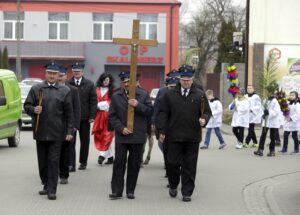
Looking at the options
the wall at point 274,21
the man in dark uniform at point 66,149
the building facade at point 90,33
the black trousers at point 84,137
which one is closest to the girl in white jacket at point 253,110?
the black trousers at point 84,137

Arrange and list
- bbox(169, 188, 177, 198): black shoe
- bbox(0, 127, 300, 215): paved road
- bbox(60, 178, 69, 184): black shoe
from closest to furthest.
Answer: bbox(0, 127, 300, 215): paved road, bbox(169, 188, 177, 198): black shoe, bbox(60, 178, 69, 184): black shoe

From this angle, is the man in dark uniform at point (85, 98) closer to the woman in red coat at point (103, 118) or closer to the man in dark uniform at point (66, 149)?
the woman in red coat at point (103, 118)

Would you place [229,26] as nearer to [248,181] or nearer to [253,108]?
[253,108]

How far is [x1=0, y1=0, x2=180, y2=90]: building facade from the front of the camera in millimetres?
49969

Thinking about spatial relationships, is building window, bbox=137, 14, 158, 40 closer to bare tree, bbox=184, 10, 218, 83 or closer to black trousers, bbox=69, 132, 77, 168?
bare tree, bbox=184, 10, 218, 83

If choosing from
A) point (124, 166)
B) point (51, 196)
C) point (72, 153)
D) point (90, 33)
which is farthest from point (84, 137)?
point (90, 33)

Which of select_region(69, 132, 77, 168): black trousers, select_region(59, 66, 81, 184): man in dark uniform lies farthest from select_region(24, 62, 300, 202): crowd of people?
select_region(69, 132, 77, 168): black trousers

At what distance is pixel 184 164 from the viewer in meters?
10.8

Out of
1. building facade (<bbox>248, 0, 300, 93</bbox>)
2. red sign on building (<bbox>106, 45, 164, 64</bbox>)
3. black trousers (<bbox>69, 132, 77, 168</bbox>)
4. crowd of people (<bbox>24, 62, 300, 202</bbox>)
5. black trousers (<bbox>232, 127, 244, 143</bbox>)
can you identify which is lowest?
black trousers (<bbox>232, 127, 244, 143</bbox>)

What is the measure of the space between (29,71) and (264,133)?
113 ft

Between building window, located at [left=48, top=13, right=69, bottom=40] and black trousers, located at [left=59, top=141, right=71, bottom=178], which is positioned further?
building window, located at [left=48, top=13, right=69, bottom=40]

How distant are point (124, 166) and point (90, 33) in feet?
132

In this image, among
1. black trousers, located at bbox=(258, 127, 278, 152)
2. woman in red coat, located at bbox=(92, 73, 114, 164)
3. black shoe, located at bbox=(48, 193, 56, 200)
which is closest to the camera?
black shoe, located at bbox=(48, 193, 56, 200)

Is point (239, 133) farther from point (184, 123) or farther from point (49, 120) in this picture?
point (49, 120)
